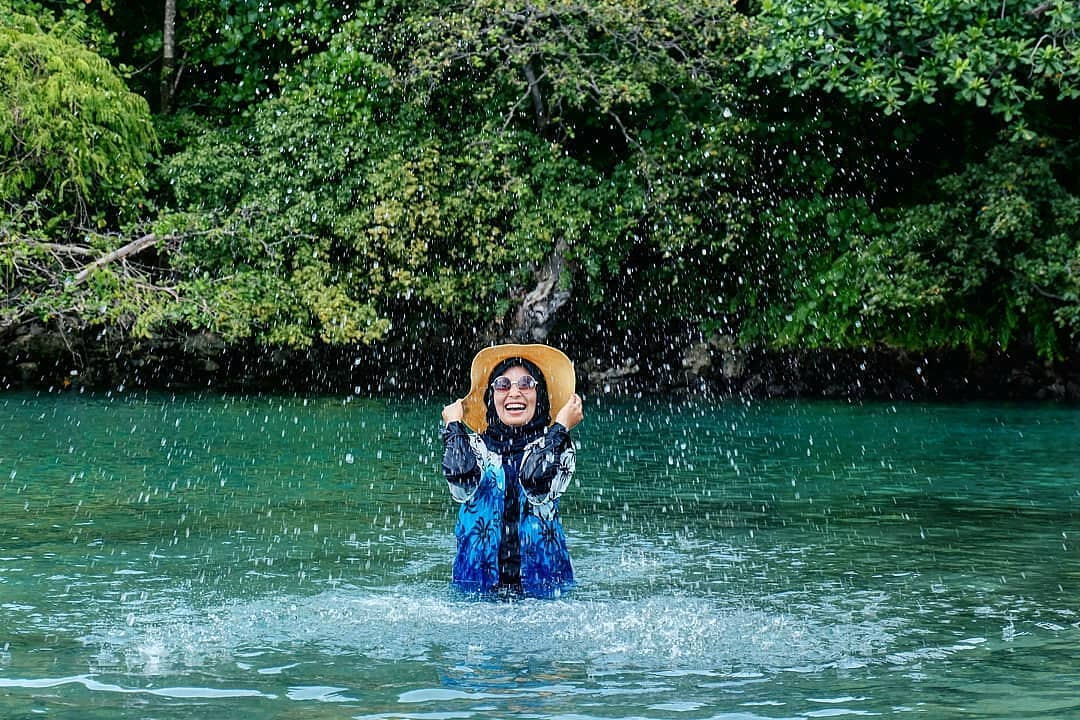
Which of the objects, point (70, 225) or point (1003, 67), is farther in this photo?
point (70, 225)

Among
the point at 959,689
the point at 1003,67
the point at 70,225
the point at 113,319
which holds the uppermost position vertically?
the point at 1003,67

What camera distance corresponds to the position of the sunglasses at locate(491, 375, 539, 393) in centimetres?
864

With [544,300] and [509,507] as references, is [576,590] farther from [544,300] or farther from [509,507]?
[544,300]

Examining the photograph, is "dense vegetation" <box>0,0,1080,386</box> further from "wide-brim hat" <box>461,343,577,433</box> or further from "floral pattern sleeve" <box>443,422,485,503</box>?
"floral pattern sleeve" <box>443,422,485,503</box>

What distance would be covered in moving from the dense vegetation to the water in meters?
5.34

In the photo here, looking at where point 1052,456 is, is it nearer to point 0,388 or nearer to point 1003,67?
point 1003,67

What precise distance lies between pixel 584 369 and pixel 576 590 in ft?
54.5

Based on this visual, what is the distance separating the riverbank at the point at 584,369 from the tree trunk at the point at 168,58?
16.0 feet

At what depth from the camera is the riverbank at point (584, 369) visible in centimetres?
2467

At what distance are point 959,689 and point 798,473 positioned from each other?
332 inches

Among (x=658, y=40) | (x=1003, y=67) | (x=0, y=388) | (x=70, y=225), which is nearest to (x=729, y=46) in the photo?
(x=658, y=40)

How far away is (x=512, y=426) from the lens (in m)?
8.70

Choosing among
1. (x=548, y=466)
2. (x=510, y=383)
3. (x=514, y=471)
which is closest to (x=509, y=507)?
(x=514, y=471)

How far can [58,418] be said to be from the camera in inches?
789
